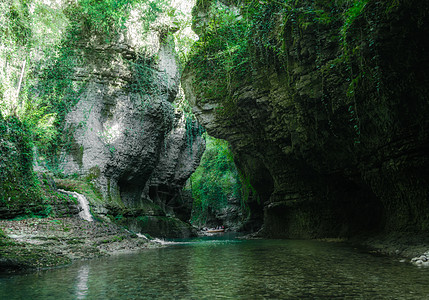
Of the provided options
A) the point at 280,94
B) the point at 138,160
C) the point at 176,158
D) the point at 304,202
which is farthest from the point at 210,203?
the point at 280,94

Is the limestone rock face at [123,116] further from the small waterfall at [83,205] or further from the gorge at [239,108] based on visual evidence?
the small waterfall at [83,205]

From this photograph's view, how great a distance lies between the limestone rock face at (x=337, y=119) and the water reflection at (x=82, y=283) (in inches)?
Result: 224

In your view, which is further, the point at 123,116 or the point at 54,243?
the point at 123,116

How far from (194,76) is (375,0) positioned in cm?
865

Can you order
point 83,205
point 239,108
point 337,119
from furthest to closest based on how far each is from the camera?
point 83,205 < point 239,108 < point 337,119

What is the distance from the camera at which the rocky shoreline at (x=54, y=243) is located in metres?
4.75

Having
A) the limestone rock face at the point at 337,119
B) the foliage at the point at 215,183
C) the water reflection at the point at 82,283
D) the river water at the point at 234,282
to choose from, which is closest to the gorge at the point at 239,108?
the limestone rock face at the point at 337,119

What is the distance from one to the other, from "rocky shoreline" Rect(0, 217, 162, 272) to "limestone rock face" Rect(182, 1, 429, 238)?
18.8 feet

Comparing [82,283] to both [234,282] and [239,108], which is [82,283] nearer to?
[234,282]

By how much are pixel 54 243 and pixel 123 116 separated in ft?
34.7

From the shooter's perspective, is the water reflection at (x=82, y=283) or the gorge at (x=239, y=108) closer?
the water reflection at (x=82, y=283)

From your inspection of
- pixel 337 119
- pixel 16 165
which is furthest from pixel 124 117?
pixel 337 119

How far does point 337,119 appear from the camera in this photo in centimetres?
764

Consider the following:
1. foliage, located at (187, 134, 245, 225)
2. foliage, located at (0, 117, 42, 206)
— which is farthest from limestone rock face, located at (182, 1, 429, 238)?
foliage, located at (187, 134, 245, 225)
